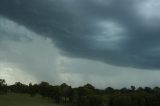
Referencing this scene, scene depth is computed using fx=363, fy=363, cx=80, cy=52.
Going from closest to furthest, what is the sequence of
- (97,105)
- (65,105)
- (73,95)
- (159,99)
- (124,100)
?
(159,99), (124,100), (97,105), (65,105), (73,95)

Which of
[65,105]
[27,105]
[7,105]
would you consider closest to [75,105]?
[65,105]

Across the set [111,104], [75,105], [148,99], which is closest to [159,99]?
A: [148,99]

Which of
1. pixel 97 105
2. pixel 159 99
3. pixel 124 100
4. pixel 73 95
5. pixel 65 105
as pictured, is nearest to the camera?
pixel 159 99

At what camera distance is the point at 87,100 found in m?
169

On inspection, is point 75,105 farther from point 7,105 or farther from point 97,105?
point 7,105

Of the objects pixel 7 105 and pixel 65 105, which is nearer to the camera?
pixel 7 105

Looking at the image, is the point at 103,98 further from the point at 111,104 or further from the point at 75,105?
the point at 75,105

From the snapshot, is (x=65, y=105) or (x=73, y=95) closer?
(x=65, y=105)

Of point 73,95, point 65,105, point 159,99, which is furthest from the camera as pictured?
point 73,95

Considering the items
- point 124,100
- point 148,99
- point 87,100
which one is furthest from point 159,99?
point 87,100

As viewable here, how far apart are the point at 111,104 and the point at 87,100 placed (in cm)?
1307

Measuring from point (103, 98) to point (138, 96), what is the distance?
1557cm

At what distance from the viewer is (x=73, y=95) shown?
194 m

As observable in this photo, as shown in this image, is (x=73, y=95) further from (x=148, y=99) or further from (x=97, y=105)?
(x=148, y=99)
